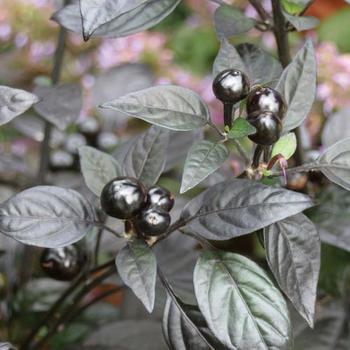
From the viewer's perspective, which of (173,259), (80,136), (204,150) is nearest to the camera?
(204,150)

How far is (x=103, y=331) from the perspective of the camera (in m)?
0.84

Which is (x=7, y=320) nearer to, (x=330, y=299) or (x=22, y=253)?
(x=22, y=253)

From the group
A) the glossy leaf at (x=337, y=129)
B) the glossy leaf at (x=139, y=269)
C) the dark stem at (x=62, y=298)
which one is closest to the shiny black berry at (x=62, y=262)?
the dark stem at (x=62, y=298)

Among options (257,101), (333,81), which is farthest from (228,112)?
(333,81)

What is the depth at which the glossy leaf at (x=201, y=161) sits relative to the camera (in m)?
0.49

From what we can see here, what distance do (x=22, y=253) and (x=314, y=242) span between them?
54 centimetres

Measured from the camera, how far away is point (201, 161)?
508mm

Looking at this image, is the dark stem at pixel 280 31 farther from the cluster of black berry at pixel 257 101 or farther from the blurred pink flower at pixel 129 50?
the blurred pink flower at pixel 129 50

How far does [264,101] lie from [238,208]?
0.08 metres

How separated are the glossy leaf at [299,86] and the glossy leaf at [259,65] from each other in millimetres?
55

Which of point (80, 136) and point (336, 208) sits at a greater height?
point (336, 208)

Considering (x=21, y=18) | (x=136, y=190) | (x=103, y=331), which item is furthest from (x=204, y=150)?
(x=21, y=18)

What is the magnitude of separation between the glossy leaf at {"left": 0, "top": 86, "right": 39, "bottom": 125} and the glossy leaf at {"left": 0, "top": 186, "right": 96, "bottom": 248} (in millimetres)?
63

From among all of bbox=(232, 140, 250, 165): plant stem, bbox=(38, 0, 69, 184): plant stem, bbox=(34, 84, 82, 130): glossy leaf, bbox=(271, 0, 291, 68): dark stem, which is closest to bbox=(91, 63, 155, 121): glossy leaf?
bbox=(38, 0, 69, 184): plant stem
